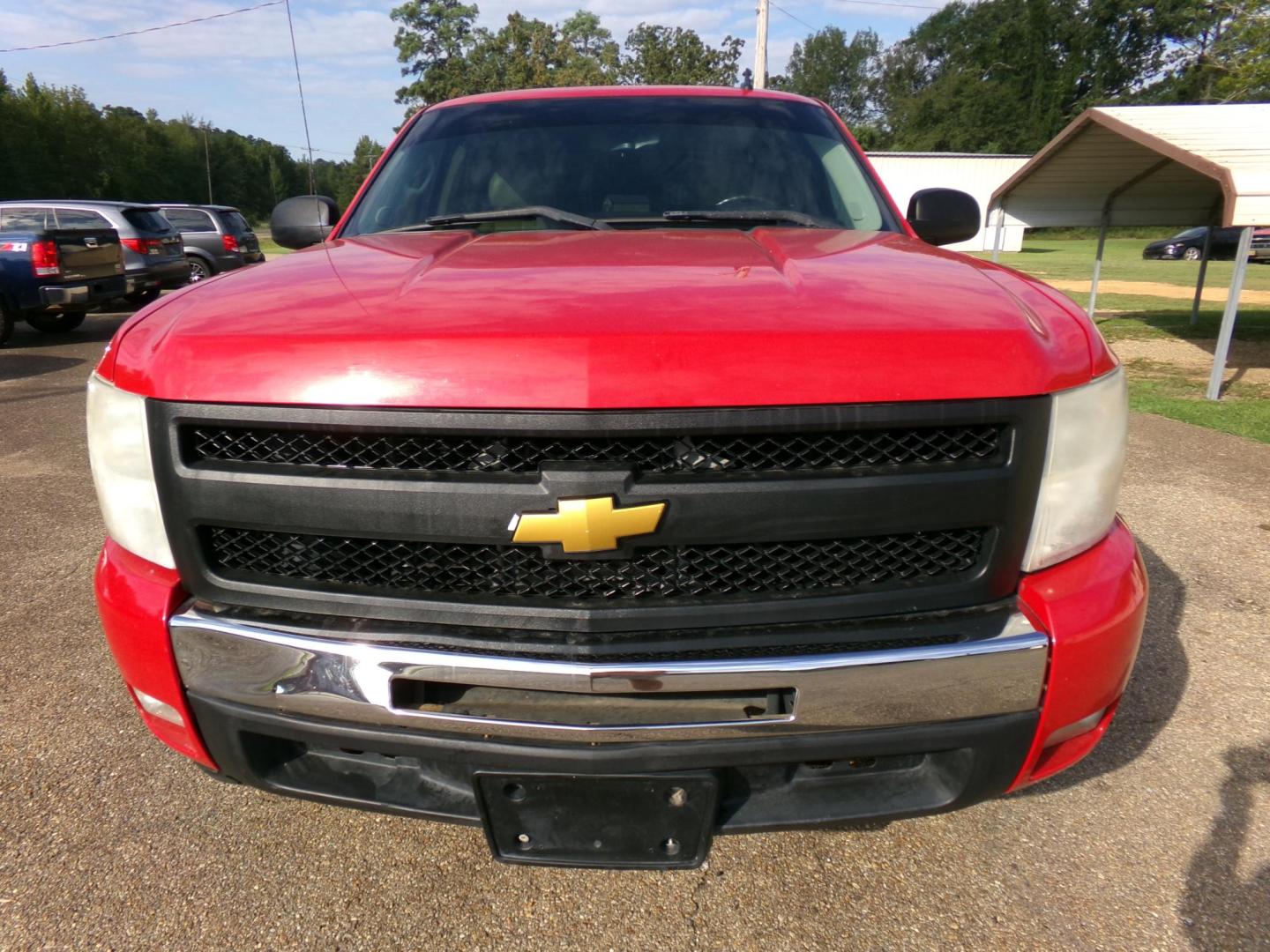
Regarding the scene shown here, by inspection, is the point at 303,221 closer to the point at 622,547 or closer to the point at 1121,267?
the point at 622,547

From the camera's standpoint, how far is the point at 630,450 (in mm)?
1446

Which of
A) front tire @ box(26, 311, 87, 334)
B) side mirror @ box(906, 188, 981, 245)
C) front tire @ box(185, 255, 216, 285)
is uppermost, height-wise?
side mirror @ box(906, 188, 981, 245)

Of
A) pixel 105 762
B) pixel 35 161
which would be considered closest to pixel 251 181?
pixel 35 161

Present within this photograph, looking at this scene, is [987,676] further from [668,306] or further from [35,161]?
[35,161]

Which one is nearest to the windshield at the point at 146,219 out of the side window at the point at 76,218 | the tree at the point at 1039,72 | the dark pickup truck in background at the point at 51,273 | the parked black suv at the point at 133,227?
the parked black suv at the point at 133,227

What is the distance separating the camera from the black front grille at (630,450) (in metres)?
1.45

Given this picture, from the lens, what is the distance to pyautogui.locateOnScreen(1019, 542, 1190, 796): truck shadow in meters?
2.44

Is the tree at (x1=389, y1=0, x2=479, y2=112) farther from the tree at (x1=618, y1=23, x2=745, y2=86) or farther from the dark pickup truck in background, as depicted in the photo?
the dark pickup truck in background

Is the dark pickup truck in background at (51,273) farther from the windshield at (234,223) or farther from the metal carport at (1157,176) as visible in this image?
the metal carport at (1157,176)

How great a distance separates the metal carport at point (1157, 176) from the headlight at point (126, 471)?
27.3 ft

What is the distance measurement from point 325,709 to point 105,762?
1.42 meters

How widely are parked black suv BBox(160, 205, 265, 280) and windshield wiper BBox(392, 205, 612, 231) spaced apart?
1594 centimetres

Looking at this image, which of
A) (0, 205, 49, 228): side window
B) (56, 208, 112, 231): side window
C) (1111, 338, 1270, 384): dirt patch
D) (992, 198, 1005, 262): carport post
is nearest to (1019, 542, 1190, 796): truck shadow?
(1111, 338, 1270, 384): dirt patch

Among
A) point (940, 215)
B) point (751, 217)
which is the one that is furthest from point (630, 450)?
point (940, 215)
